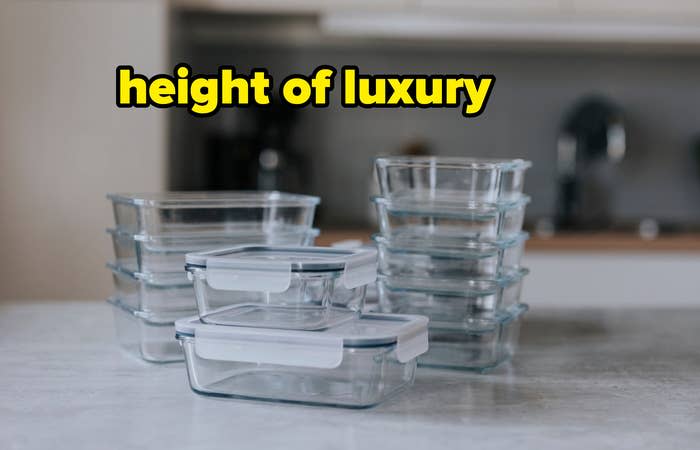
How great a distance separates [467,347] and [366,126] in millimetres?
2221

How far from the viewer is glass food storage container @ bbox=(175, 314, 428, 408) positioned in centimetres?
79

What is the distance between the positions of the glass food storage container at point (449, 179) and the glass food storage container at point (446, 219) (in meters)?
0.01

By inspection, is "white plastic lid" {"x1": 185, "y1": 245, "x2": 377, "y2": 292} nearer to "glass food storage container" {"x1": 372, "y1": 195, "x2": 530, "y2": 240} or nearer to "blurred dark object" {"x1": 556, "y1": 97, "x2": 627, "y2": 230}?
"glass food storage container" {"x1": 372, "y1": 195, "x2": 530, "y2": 240}

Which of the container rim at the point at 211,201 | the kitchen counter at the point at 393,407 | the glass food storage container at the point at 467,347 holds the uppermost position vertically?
the container rim at the point at 211,201

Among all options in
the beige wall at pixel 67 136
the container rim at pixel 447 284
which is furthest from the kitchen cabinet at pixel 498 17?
the container rim at pixel 447 284

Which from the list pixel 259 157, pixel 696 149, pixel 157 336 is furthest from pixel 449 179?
pixel 696 149

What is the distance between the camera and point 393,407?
0.81m

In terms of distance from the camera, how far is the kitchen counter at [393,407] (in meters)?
0.72

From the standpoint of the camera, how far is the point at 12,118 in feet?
8.10

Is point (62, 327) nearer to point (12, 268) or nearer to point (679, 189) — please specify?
point (12, 268)

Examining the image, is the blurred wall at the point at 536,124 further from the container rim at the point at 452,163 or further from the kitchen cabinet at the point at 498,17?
the container rim at the point at 452,163

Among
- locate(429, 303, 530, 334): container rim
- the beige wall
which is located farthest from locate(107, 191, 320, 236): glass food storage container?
the beige wall

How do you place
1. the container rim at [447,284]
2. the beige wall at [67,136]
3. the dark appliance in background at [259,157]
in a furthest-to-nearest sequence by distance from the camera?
the dark appliance in background at [259,157] → the beige wall at [67,136] → the container rim at [447,284]

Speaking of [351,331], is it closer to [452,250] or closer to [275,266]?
[275,266]
